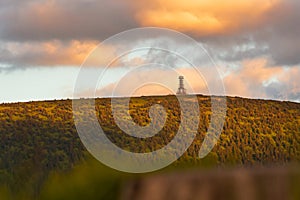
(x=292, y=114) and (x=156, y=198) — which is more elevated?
(x=292, y=114)

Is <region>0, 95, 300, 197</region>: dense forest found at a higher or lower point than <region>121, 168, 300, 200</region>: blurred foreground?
higher

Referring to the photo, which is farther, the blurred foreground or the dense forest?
the dense forest

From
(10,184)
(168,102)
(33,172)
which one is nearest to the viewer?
(33,172)

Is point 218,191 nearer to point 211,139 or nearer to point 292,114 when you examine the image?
point 211,139

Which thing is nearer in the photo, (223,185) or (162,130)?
(223,185)

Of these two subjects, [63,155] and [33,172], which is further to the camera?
[63,155]

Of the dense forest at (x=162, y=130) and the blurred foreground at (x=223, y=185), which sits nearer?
the blurred foreground at (x=223, y=185)

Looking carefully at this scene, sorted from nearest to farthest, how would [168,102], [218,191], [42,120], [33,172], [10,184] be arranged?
[218,191]
[33,172]
[10,184]
[42,120]
[168,102]

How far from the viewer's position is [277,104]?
7494 cm

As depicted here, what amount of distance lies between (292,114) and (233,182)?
2842 inches

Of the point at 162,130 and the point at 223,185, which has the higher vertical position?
the point at 162,130

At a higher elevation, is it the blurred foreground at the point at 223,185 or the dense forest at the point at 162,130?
the dense forest at the point at 162,130

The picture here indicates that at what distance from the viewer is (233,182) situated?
2.91 m

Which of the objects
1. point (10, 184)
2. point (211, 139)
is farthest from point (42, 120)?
point (10, 184)
